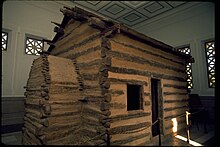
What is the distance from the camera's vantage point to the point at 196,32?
10352mm

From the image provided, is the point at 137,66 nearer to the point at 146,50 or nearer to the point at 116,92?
the point at 146,50

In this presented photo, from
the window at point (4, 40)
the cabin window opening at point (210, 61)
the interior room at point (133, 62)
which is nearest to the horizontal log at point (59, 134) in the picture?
the interior room at point (133, 62)

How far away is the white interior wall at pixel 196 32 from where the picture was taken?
9.80 m

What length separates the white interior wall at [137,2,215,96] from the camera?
9797 mm

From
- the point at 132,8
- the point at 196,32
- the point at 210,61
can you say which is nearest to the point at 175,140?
the point at 210,61

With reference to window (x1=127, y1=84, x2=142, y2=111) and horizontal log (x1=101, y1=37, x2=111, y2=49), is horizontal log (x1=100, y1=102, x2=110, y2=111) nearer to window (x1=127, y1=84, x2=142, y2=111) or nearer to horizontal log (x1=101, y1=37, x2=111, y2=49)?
window (x1=127, y1=84, x2=142, y2=111)

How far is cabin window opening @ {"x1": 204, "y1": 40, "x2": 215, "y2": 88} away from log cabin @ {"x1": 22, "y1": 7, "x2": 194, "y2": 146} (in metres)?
4.63

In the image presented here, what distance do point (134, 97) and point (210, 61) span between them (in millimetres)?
6595

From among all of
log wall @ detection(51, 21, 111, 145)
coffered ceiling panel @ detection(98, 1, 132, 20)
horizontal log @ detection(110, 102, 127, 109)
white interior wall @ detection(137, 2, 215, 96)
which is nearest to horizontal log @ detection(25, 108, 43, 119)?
log wall @ detection(51, 21, 111, 145)

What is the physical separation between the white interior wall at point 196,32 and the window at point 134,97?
5905 millimetres

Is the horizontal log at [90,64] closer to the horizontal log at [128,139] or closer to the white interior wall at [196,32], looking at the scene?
the horizontal log at [128,139]

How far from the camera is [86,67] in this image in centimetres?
595

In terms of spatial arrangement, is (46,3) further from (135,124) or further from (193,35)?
(193,35)

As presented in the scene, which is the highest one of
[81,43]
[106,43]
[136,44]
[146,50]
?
[81,43]
